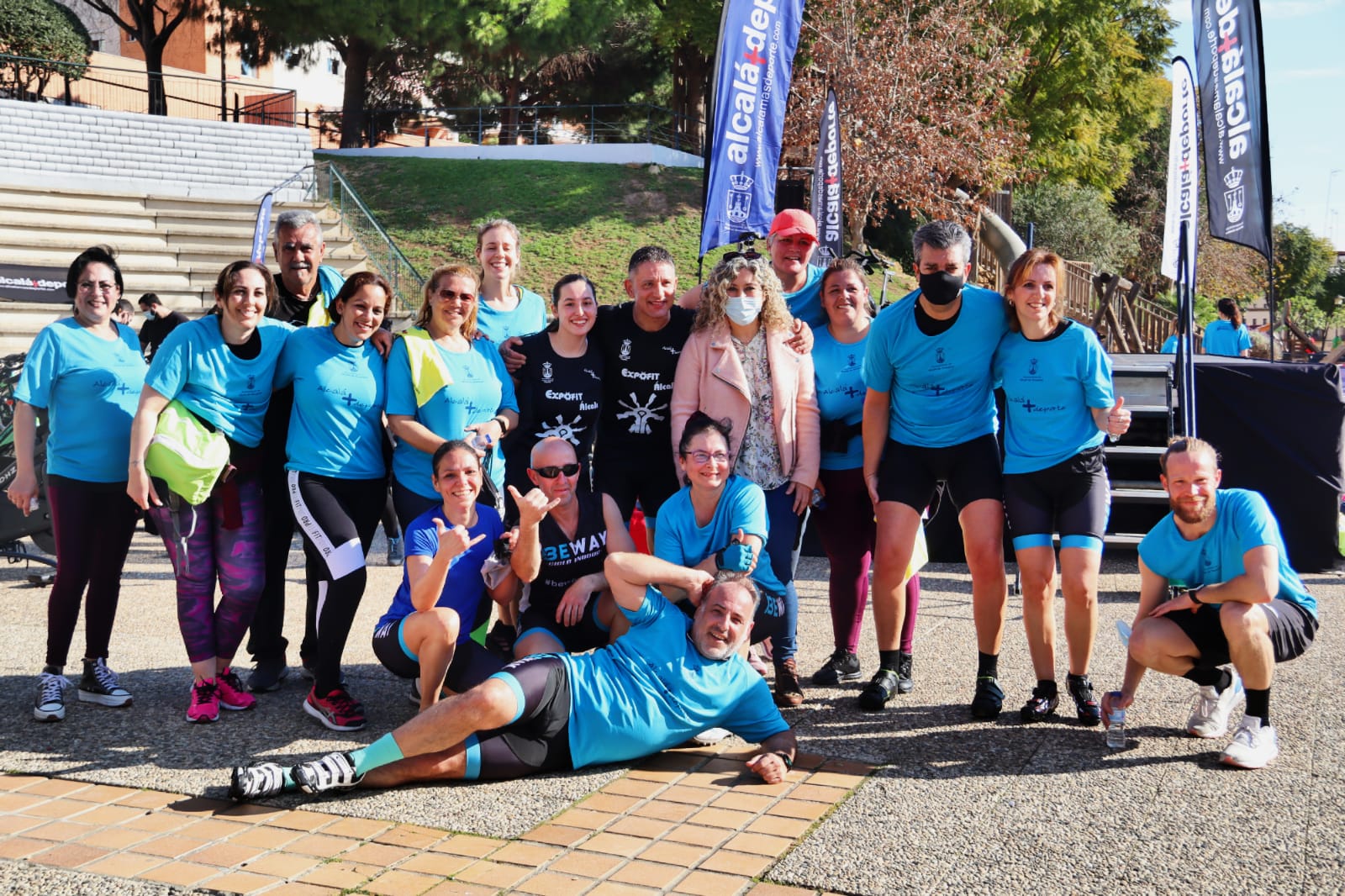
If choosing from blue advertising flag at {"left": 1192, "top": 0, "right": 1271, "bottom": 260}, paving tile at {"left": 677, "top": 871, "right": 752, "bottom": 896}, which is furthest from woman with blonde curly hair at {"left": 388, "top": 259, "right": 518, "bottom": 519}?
blue advertising flag at {"left": 1192, "top": 0, "right": 1271, "bottom": 260}

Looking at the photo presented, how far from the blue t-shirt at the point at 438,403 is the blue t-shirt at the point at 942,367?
1.61 meters

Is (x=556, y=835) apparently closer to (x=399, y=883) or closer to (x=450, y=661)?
(x=399, y=883)

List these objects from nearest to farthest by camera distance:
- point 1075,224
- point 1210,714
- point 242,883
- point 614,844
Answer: point 242,883 → point 614,844 → point 1210,714 → point 1075,224

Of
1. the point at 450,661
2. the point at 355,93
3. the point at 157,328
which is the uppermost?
the point at 355,93

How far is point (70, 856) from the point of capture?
3477 mm

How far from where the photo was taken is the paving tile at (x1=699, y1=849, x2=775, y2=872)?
3369mm

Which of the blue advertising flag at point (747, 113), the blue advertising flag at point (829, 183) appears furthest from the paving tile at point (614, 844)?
the blue advertising flag at point (829, 183)

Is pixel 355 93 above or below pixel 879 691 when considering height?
above

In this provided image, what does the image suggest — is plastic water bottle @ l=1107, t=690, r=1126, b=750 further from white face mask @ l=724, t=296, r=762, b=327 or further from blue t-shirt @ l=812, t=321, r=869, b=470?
white face mask @ l=724, t=296, r=762, b=327

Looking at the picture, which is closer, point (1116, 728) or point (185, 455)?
point (1116, 728)

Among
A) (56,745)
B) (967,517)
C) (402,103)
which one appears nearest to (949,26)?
(402,103)

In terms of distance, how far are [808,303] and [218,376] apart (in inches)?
101

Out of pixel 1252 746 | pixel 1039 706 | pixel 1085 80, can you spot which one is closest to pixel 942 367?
pixel 1039 706

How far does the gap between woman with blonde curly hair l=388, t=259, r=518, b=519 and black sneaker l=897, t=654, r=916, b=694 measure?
1871 mm
